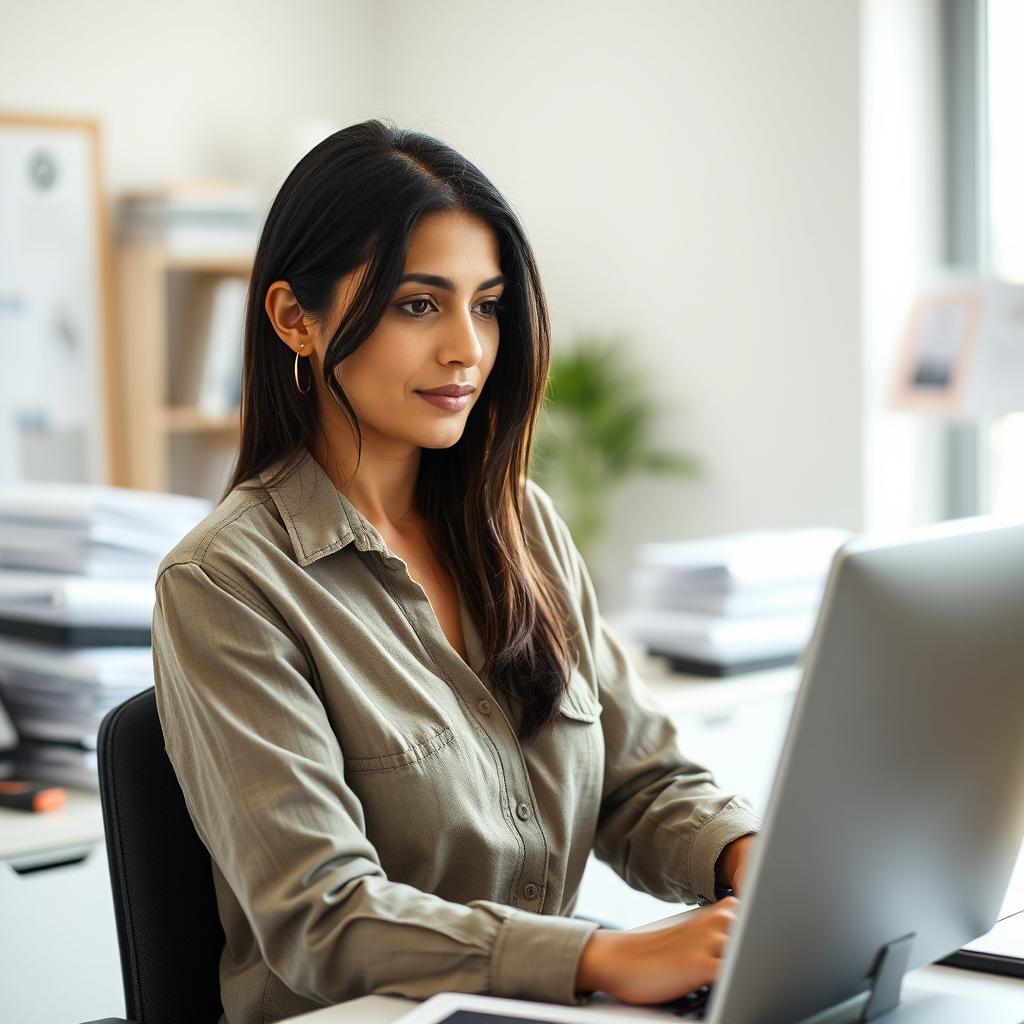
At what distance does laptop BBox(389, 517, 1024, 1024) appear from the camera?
81 centimetres

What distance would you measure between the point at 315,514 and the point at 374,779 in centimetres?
26

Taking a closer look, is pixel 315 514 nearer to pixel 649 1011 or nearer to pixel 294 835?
pixel 294 835

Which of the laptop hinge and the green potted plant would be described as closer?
the laptop hinge

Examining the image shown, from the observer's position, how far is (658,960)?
3.34ft

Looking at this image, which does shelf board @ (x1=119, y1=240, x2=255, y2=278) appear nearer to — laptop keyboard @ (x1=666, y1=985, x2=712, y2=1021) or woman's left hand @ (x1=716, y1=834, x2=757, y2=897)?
woman's left hand @ (x1=716, y1=834, x2=757, y2=897)

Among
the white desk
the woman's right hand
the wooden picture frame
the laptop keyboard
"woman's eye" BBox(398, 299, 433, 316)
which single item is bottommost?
the white desk

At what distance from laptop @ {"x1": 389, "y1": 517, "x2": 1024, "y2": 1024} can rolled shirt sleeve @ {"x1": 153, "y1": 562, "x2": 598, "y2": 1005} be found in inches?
1.6

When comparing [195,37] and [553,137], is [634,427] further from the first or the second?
[195,37]

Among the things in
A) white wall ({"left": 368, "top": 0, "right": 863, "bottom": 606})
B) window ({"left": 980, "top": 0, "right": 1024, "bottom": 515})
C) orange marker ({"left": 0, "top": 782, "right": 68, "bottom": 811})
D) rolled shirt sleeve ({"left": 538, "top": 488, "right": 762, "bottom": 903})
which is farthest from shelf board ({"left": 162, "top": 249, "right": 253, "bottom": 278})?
rolled shirt sleeve ({"left": 538, "top": 488, "right": 762, "bottom": 903})

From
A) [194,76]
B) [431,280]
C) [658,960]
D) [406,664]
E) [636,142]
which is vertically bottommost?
[658,960]

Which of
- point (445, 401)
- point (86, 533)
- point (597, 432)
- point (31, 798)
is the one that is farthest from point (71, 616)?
point (597, 432)

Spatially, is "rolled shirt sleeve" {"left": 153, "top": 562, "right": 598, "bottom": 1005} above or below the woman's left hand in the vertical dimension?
above

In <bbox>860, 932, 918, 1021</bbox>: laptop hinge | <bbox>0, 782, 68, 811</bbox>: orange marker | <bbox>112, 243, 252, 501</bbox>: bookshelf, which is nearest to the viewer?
<bbox>860, 932, 918, 1021</bbox>: laptop hinge

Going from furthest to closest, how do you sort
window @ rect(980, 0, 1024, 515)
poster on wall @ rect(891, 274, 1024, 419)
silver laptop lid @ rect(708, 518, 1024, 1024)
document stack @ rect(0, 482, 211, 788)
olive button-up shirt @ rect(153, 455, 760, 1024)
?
window @ rect(980, 0, 1024, 515) < poster on wall @ rect(891, 274, 1024, 419) < document stack @ rect(0, 482, 211, 788) < olive button-up shirt @ rect(153, 455, 760, 1024) < silver laptop lid @ rect(708, 518, 1024, 1024)
